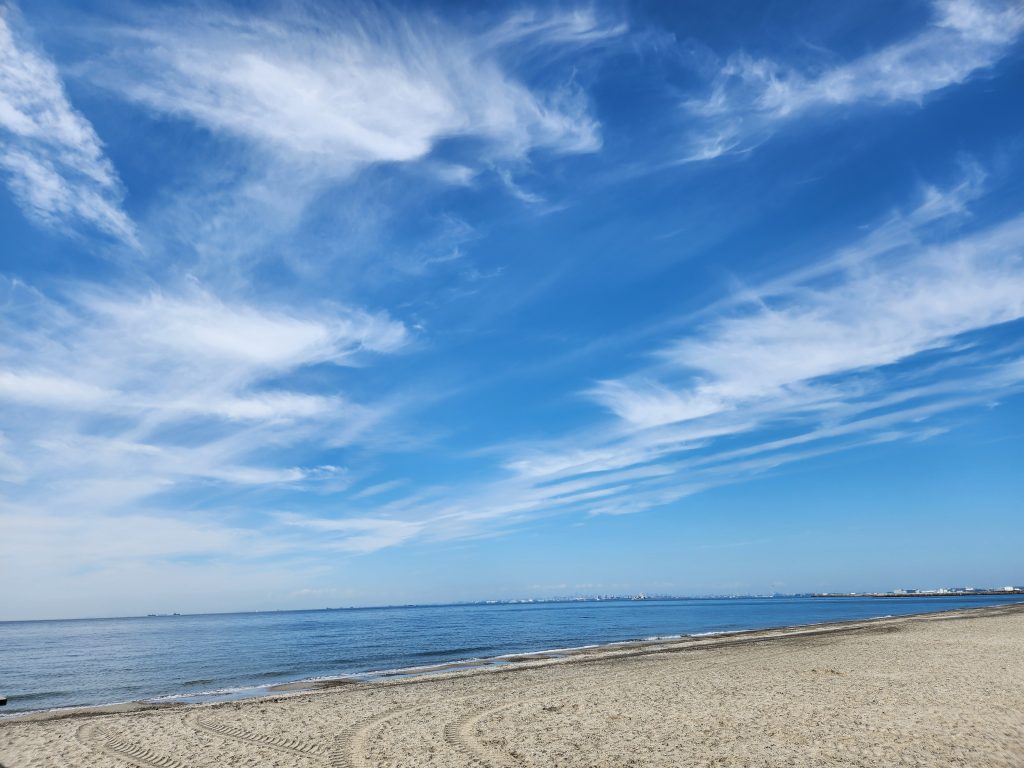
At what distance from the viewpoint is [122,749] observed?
13992 mm

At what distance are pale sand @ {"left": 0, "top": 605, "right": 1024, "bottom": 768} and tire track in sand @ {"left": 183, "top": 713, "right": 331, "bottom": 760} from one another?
0.22 feet

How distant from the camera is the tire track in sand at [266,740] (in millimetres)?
13047

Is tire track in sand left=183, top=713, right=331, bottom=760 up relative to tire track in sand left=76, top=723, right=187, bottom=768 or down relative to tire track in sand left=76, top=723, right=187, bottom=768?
up

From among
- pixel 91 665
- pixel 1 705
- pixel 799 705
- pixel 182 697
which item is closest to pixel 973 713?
pixel 799 705

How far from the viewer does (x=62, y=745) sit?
1473 cm

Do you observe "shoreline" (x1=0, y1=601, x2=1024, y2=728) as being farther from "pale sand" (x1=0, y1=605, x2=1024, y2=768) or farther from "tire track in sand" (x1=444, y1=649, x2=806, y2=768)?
"tire track in sand" (x1=444, y1=649, x2=806, y2=768)

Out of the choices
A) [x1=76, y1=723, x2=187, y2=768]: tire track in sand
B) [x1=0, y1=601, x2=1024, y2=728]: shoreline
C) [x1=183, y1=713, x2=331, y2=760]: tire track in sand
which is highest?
[x1=183, y1=713, x2=331, y2=760]: tire track in sand

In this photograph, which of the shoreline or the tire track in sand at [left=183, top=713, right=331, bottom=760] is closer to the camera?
the tire track in sand at [left=183, top=713, right=331, bottom=760]

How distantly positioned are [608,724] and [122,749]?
11.6 metres

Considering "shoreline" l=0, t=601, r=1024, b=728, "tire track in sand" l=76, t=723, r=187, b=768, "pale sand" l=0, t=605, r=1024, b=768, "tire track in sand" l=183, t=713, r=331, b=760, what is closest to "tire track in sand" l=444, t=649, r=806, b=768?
"pale sand" l=0, t=605, r=1024, b=768

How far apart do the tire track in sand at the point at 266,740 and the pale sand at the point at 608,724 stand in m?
0.07

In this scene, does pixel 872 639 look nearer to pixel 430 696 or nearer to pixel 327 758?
pixel 430 696

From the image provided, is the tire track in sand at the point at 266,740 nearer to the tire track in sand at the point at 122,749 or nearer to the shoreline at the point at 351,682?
the tire track in sand at the point at 122,749

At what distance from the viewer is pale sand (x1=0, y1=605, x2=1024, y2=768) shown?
1192 cm
